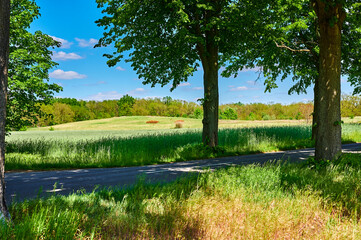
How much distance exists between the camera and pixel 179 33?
12.8 meters

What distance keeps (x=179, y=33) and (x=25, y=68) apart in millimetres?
8625

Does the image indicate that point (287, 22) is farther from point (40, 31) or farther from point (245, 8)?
point (40, 31)

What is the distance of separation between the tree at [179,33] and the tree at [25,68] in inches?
152

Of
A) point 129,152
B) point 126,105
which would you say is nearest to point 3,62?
point 129,152

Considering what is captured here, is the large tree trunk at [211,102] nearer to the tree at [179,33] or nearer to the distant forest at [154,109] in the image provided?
the tree at [179,33]

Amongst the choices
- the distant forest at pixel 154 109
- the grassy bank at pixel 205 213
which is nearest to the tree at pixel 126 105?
the distant forest at pixel 154 109

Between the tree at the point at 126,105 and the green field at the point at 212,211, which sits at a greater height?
the tree at the point at 126,105

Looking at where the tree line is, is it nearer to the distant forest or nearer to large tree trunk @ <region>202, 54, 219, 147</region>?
large tree trunk @ <region>202, 54, 219, 147</region>

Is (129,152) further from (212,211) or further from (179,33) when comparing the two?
(212,211)

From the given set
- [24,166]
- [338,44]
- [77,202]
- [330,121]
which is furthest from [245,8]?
[24,166]

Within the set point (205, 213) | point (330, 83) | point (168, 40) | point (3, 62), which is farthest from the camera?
point (168, 40)

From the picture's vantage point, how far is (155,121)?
226 ft

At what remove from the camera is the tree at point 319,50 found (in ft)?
30.2

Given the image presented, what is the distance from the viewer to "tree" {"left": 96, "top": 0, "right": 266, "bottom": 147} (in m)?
12.8
